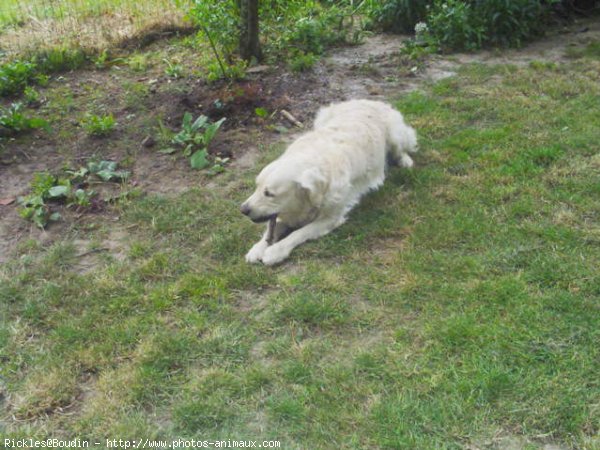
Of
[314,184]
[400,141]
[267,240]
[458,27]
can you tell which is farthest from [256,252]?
[458,27]

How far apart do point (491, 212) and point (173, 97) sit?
420cm

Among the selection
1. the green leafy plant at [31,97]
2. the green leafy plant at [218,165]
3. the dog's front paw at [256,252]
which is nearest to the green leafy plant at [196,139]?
the green leafy plant at [218,165]

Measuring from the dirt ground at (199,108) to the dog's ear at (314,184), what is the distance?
1.46 meters

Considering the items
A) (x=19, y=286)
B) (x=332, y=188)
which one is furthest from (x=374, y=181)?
(x=19, y=286)

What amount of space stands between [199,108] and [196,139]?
0.87 meters

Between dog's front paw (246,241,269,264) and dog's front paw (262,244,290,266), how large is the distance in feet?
0.17

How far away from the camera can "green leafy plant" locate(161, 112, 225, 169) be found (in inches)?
217

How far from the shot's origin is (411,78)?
24.5 feet

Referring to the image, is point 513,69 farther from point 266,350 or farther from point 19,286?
point 19,286

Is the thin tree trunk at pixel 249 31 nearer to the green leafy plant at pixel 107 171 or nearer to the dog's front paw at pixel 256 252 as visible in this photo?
the green leafy plant at pixel 107 171

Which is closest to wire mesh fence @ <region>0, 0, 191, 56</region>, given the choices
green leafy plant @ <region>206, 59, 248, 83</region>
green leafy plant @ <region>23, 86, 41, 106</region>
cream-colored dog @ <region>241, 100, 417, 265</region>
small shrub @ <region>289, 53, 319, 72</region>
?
green leafy plant @ <region>23, 86, 41, 106</region>

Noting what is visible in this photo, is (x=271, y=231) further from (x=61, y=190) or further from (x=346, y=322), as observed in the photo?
(x=61, y=190)

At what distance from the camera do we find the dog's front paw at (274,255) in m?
4.07

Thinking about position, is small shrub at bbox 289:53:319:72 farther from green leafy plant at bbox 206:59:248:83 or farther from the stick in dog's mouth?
the stick in dog's mouth
